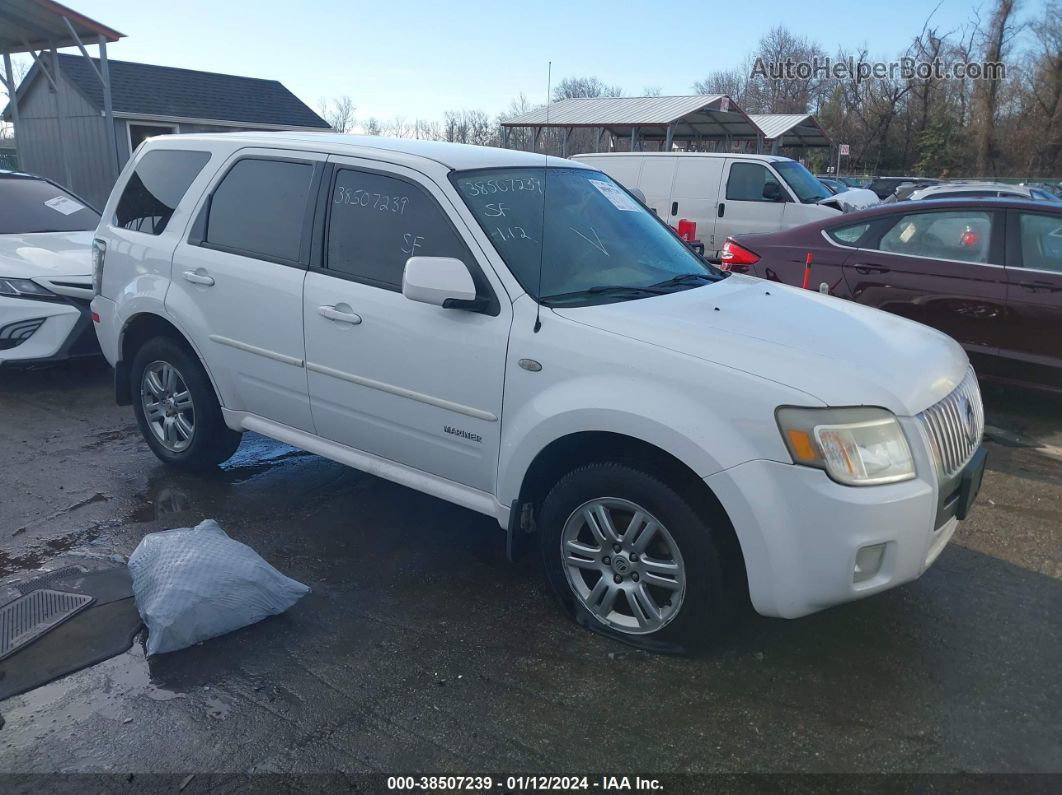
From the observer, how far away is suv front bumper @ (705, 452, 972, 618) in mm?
2855

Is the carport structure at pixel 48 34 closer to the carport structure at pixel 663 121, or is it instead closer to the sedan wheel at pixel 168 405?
the carport structure at pixel 663 121

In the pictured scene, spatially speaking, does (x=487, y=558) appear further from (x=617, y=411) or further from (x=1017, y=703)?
(x=1017, y=703)

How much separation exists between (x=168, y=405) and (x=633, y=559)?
3158 mm

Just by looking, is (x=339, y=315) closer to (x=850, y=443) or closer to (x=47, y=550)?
(x=47, y=550)

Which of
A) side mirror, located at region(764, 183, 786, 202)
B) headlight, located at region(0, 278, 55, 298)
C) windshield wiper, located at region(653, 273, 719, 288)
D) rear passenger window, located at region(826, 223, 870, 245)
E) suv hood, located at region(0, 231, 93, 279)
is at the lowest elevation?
headlight, located at region(0, 278, 55, 298)

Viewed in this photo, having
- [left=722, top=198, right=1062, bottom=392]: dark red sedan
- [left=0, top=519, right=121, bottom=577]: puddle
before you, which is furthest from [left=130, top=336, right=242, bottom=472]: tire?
[left=722, top=198, right=1062, bottom=392]: dark red sedan

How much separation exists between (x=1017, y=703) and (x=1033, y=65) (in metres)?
59.3

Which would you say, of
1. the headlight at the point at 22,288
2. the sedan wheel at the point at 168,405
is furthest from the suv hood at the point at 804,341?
the headlight at the point at 22,288

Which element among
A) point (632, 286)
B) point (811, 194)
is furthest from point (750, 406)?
point (811, 194)

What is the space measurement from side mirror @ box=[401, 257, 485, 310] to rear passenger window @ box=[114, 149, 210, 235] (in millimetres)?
2121

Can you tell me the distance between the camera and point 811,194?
496 inches

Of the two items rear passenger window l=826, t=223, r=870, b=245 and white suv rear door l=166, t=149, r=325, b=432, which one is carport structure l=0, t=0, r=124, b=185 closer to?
white suv rear door l=166, t=149, r=325, b=432

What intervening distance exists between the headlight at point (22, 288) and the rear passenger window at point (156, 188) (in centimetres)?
200

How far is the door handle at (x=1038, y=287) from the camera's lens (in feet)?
20.3
